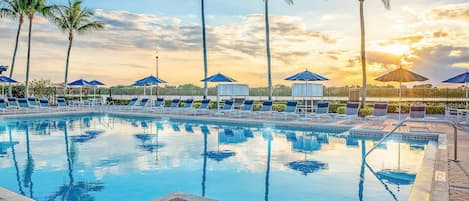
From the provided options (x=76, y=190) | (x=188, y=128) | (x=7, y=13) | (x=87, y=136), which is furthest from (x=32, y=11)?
(x=76, y=190)

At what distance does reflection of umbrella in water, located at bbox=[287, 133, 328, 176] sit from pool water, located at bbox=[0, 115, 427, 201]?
0.02 meters

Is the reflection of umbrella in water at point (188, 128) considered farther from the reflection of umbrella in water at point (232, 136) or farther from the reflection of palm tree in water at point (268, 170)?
the reflection of palm tree in water at point (268, 170)

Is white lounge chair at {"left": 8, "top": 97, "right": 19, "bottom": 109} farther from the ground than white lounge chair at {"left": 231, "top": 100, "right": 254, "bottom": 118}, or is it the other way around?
white lounge chair at {"left": 8, "top": 97, "right": 19, "bottom": 109}

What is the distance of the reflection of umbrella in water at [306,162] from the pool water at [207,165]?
0.07 feet

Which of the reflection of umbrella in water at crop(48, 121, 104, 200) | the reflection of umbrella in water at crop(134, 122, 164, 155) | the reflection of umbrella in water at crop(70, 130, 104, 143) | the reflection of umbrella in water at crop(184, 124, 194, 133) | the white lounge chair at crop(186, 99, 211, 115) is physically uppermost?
the white lounge chair at crop(186, 99, 211, 115)

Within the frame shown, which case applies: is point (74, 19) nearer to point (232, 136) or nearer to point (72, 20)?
point (72, 20)

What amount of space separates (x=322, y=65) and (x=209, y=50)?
665cm

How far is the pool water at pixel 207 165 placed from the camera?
6.04 metres

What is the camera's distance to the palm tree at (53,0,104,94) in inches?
990

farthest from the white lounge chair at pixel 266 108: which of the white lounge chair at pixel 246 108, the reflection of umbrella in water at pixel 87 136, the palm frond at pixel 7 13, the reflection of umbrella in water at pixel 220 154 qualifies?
the palm frond at pixel 7 13

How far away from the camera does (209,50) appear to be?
73.2 ft

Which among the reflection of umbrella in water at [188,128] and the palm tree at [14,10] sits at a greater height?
the palm tree at [14,10]

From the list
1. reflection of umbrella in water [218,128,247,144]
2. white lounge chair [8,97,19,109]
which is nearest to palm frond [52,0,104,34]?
white lounge chair [8,97,19,109]

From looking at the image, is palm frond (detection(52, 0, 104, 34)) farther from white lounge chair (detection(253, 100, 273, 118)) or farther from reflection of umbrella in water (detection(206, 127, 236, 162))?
reflection of umbrella in water (detection(206, 127, 236, 162))
